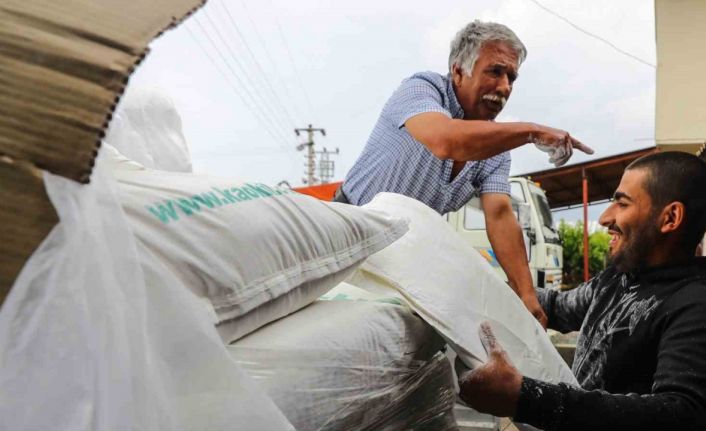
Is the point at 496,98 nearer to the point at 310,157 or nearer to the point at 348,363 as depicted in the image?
the point at 348,363

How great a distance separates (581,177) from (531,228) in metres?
4.85

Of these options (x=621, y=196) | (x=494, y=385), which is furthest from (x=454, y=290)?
(x=621, y=196)

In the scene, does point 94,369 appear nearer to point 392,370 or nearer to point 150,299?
point 150,299

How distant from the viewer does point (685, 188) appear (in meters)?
1.61

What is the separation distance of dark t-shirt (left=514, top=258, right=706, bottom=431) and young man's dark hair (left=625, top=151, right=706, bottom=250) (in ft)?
0.26

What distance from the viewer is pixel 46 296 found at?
2.03ft

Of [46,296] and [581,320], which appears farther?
[581,320]

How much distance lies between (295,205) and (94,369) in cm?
56

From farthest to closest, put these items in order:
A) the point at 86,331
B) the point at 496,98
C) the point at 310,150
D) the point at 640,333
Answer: the point at 310,150, the point at 496,98, the point at 640,333, the point at 86,331

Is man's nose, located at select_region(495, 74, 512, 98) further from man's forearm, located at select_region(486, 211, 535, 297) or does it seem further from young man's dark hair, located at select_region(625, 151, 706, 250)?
young man's dark hair, located at select_region(625, 151, 706, 250)

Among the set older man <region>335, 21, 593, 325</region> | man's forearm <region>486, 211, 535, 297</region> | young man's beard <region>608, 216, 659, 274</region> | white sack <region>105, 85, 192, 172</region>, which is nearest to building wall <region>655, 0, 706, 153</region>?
man's forearm <region>486, 211, 535, 297</region>

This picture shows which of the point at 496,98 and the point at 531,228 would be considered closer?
the point at 496,98

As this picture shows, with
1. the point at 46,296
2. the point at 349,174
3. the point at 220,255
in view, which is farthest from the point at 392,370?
the point at 349,174

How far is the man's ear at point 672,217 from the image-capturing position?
1.60 meters
